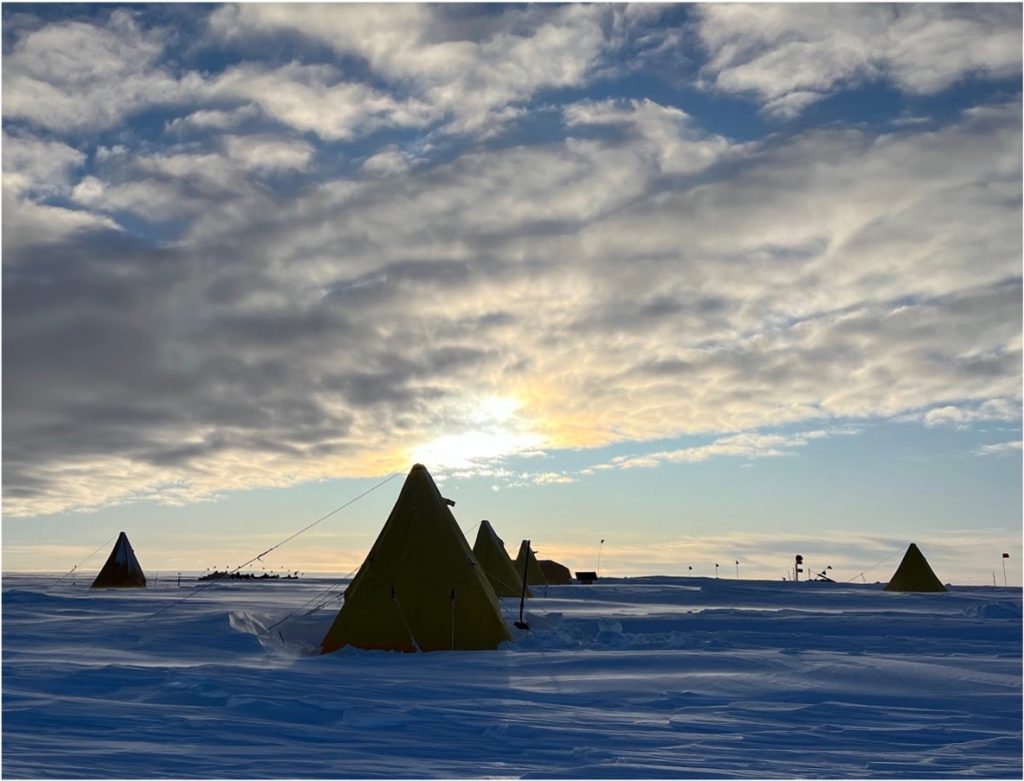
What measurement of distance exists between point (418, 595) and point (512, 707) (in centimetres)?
887

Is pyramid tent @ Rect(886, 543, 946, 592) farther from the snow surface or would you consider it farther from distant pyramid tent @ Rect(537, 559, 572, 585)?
the snow surface

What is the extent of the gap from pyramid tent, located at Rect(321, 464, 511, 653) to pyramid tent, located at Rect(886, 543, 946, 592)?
4800 centimetres

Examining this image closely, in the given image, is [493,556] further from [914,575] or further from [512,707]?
[512,707]

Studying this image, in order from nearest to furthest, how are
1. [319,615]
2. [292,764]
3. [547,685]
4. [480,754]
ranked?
Answer: [292,764]
[480,754]
[547,685]
[319,615]

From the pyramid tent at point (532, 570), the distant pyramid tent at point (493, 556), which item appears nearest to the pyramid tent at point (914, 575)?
the pyramid tent at point (532, 570)

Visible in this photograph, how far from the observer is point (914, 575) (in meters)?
63.2

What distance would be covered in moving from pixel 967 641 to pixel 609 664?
12062mm

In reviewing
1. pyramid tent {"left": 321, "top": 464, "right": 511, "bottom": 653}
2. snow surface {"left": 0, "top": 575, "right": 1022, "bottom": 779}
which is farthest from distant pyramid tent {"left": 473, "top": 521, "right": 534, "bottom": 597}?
pyramid tent {"left": 321, "top": 464, "right": 511, "bottom": 653}

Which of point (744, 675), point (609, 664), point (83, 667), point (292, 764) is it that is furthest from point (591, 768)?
point (83, 667)

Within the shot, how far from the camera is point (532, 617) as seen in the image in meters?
29.5

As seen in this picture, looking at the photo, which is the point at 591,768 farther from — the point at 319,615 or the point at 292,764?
the point at 319,615

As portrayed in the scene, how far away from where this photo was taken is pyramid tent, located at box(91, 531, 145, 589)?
5966 cm

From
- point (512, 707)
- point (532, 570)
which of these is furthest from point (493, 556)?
point (512, 707)

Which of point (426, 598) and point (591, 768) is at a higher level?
point (426, 598)
